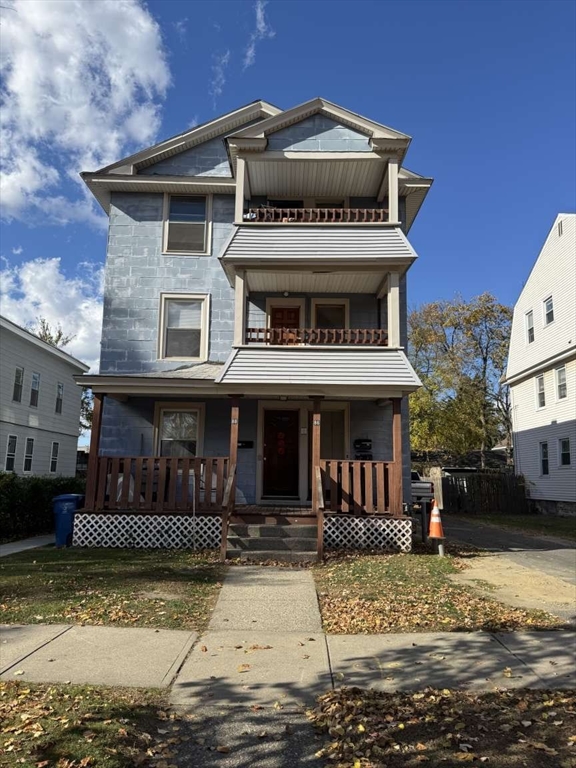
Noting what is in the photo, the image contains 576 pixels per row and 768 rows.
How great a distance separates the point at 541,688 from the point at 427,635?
145cm

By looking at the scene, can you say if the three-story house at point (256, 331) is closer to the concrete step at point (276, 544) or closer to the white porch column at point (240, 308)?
the white porch column at point (240, 308)

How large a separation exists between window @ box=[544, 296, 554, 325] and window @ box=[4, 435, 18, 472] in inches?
830

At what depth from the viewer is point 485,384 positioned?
34.8m

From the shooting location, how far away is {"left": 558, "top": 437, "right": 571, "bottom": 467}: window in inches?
840

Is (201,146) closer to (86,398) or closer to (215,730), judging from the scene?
(215,730)

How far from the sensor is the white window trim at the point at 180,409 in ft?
Answer: 44.8

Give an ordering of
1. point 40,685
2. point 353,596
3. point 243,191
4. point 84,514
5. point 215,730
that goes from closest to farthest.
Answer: point 215,730 < point 40,685 < point 353,596 < point 84,514 < point 243,191

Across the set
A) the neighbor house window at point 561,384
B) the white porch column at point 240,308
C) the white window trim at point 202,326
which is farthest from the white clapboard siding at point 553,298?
the white window trim at point 202,326

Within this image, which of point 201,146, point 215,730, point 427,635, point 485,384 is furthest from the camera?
point 485,384

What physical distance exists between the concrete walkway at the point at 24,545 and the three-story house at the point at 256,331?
121 centimetres

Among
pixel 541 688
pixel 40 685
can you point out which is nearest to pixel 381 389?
pixel 541 688

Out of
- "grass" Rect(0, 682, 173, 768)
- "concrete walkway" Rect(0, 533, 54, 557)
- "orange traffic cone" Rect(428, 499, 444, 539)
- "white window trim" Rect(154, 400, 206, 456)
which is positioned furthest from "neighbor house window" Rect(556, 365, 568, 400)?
"grass" Rect(0, 682, 173, 768)

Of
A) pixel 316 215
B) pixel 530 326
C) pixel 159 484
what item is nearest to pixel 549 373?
pixel 530 326

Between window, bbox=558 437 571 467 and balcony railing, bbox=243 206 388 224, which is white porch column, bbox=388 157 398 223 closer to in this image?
balcony railing, bbox=243 206 388 224
